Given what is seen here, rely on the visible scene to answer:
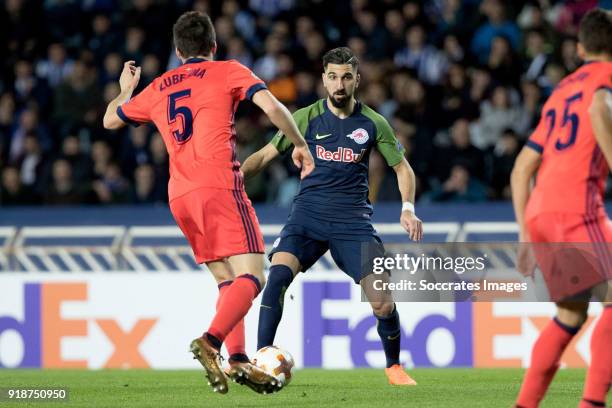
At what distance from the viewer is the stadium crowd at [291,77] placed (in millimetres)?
13148

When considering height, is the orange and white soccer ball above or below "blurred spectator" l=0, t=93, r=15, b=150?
below

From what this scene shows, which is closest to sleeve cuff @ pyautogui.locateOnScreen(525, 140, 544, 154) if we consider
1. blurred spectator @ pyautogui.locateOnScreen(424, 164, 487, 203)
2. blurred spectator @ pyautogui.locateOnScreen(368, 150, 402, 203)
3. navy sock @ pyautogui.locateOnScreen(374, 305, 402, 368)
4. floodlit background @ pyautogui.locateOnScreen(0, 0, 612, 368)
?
navy sock @ pyautogui.locateOnScreen(374, 305, 402, 368)

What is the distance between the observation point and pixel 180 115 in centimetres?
707

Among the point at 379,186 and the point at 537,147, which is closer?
the point at 537,147

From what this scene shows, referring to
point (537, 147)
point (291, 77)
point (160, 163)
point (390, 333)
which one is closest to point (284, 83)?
point (291, 77)

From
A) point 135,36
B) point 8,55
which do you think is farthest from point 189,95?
point 8,55

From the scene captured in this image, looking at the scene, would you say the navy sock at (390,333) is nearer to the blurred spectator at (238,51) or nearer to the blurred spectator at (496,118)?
the blurred spectator at (496,118)

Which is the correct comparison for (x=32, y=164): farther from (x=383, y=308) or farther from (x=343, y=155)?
(x=383, y=308)

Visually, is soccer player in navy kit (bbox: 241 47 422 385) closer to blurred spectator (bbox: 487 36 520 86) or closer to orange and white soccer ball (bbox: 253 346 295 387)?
Result: orange and white soccer ball (bbox: 253 346 295 387)

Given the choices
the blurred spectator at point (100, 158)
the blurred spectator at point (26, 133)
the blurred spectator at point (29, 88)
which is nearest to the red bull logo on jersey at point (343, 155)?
the blurred spectator at point (100, 158)

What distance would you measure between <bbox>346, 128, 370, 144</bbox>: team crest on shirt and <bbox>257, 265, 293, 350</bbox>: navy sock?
3.27ft

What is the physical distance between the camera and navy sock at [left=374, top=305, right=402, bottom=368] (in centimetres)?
819

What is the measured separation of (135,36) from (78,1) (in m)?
1.73

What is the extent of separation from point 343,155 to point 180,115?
4.99ft
